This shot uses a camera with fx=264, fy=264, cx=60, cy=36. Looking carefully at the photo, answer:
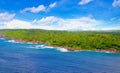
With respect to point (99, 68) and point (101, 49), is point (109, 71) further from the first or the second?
point (101, 49)

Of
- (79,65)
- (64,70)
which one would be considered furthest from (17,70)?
(79,65)

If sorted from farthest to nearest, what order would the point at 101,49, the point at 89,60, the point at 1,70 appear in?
the point at 101,49 < the point at 89,60 < the point at 1,70

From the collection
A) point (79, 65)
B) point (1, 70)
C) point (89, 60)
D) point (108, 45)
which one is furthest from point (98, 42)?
point (1, 70)

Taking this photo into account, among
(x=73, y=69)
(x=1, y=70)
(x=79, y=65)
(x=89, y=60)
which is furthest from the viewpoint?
(x=89, y=60)

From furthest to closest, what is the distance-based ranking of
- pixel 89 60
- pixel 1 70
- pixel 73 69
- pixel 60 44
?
1. pixel 60 44
2. pixel 89 60
3. pixel 73 69
4. pixel 1 70

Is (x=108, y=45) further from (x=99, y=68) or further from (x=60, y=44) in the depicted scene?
(x=99, y=68)

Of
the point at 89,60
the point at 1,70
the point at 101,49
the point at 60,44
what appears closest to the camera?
the point at 1,70

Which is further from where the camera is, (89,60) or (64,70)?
(89,60)

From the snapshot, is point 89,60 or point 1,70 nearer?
point 1,70
